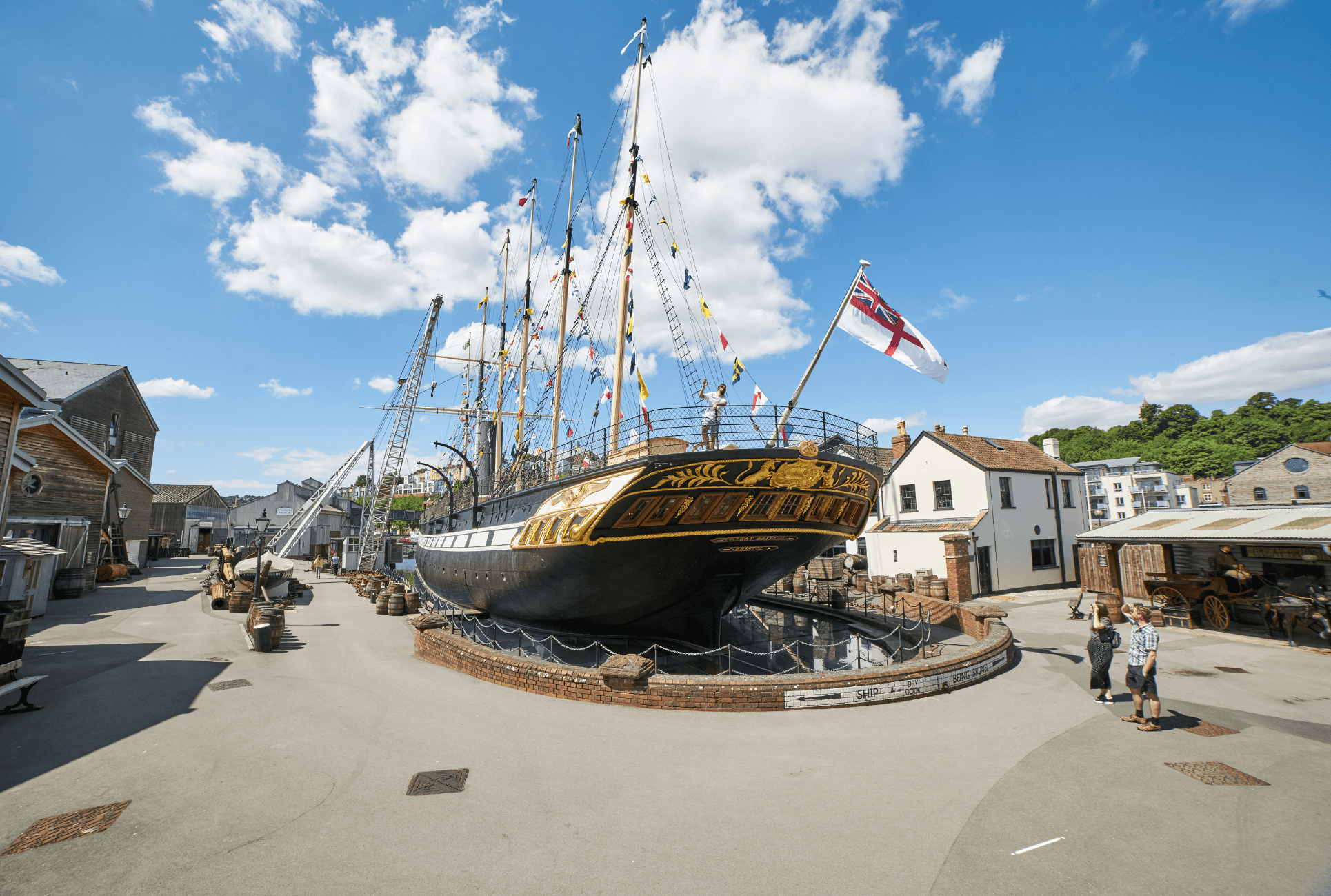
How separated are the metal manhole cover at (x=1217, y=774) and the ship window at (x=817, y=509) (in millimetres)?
6492

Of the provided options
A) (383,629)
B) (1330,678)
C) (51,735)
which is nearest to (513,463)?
(383,629)

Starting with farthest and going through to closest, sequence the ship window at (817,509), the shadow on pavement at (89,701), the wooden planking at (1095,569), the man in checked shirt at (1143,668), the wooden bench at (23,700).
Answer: the wooden planking at (1095,569), the ship window at (817,509), the wooden bench at (23,700), the man in checked shirt at (1143,668), the shadow on pavement at (89,701)

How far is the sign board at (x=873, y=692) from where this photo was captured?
27.4ft

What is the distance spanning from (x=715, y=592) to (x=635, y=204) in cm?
1179

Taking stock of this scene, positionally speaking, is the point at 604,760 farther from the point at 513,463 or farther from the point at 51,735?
the point at 513,463

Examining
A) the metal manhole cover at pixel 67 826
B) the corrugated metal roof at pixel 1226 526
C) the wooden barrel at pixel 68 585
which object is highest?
the corrugated metal roof at pixel 1226 526

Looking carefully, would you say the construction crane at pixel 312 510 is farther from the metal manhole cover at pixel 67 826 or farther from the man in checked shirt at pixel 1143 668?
the man in checked shirt at pixel 1143 668

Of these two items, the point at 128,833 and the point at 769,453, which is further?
the point at 769,453

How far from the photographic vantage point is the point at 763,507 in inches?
438

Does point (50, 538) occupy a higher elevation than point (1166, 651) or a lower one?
higher

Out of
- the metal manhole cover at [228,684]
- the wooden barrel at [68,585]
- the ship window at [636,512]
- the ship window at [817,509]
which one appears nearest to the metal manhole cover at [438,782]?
the ship window at [636,512]

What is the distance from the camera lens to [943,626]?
15.7m

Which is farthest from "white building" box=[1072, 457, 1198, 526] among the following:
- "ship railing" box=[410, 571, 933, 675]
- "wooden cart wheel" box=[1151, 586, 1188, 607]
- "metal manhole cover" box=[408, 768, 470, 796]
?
"metal manhole cover" box=[408, 768, 470, 796]

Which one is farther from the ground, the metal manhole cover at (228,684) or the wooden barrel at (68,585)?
the wooden barrel at (68,585)
